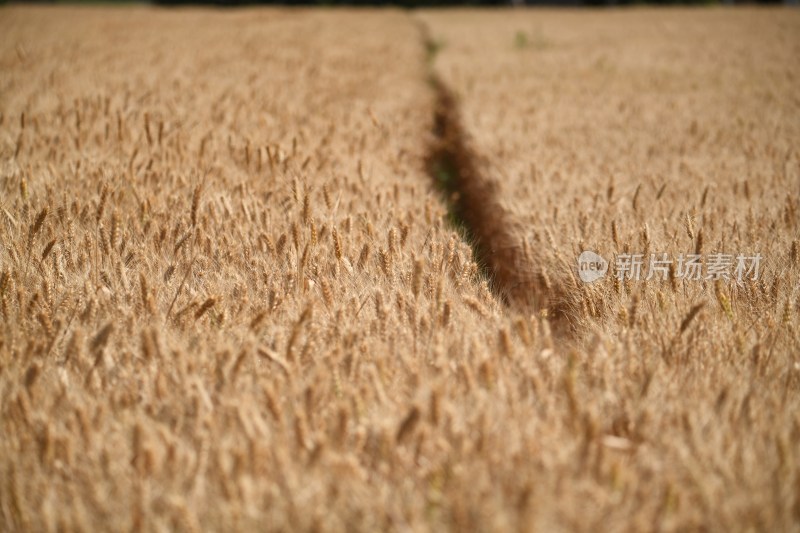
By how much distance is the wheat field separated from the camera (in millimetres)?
1142

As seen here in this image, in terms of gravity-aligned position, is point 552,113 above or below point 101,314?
above

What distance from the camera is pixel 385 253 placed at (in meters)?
1.97

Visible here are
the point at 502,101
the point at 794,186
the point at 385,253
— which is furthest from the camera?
the point at 502,101

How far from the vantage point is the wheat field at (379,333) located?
114 cm

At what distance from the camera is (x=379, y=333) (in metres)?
1.67

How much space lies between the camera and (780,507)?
1.12 m

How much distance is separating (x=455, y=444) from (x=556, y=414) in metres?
0.26

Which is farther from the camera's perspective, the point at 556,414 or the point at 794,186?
the point at 794,186

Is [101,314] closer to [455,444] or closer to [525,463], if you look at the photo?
[455,444]

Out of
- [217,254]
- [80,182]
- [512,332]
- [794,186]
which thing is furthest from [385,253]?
[794,186]

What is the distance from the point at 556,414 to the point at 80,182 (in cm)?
236

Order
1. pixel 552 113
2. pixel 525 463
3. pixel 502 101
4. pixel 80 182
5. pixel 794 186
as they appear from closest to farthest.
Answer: pixel 525 463 → pixel 80 182 → pixel 794 186 → pixel 552 113 → pixel 502 101

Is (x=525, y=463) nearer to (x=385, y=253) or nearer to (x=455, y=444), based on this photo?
(x=455, y=444)

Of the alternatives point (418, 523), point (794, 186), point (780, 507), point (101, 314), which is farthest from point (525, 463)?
point (794, 186)
